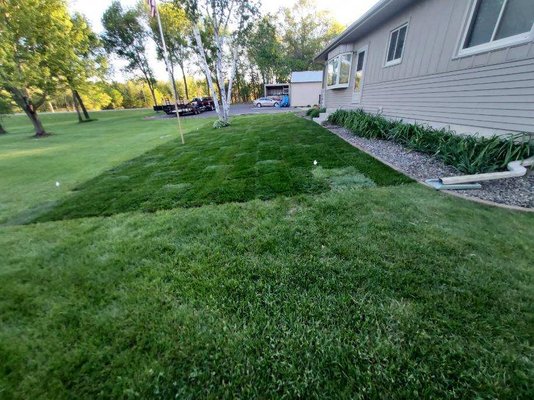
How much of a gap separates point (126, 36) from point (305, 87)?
2196 centimetres

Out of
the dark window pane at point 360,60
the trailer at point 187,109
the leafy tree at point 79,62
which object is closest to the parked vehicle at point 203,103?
the trailer at point 187,109

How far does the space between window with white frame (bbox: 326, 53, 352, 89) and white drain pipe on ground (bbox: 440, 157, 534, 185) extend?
318 inches

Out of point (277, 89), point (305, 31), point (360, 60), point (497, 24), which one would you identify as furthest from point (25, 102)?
point (305, 31)

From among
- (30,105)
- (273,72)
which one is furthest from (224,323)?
(273,72)

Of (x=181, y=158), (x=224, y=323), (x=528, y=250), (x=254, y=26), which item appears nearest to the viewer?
(x=224, y=323)

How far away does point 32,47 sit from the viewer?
1232 centimetres

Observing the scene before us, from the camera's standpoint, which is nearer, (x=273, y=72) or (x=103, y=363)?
(x=103, y=363)

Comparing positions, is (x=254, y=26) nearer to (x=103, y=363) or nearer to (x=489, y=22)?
(x=489, y=22)

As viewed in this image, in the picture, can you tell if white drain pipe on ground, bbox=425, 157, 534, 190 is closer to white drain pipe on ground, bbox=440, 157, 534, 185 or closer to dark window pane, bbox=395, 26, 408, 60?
white drain pipe on ground, bbox=440, 157, 534, 185

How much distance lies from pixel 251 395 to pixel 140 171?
5.14 m

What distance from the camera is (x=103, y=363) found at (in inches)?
54.2

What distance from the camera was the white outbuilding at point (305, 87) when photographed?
2441 cm

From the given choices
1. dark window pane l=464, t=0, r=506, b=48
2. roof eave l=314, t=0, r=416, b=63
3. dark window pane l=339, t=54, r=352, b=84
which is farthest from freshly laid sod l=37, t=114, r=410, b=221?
dark window pane l=339, t=54, r=352, b=84

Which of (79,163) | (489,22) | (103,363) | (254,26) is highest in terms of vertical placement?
(254,26)
